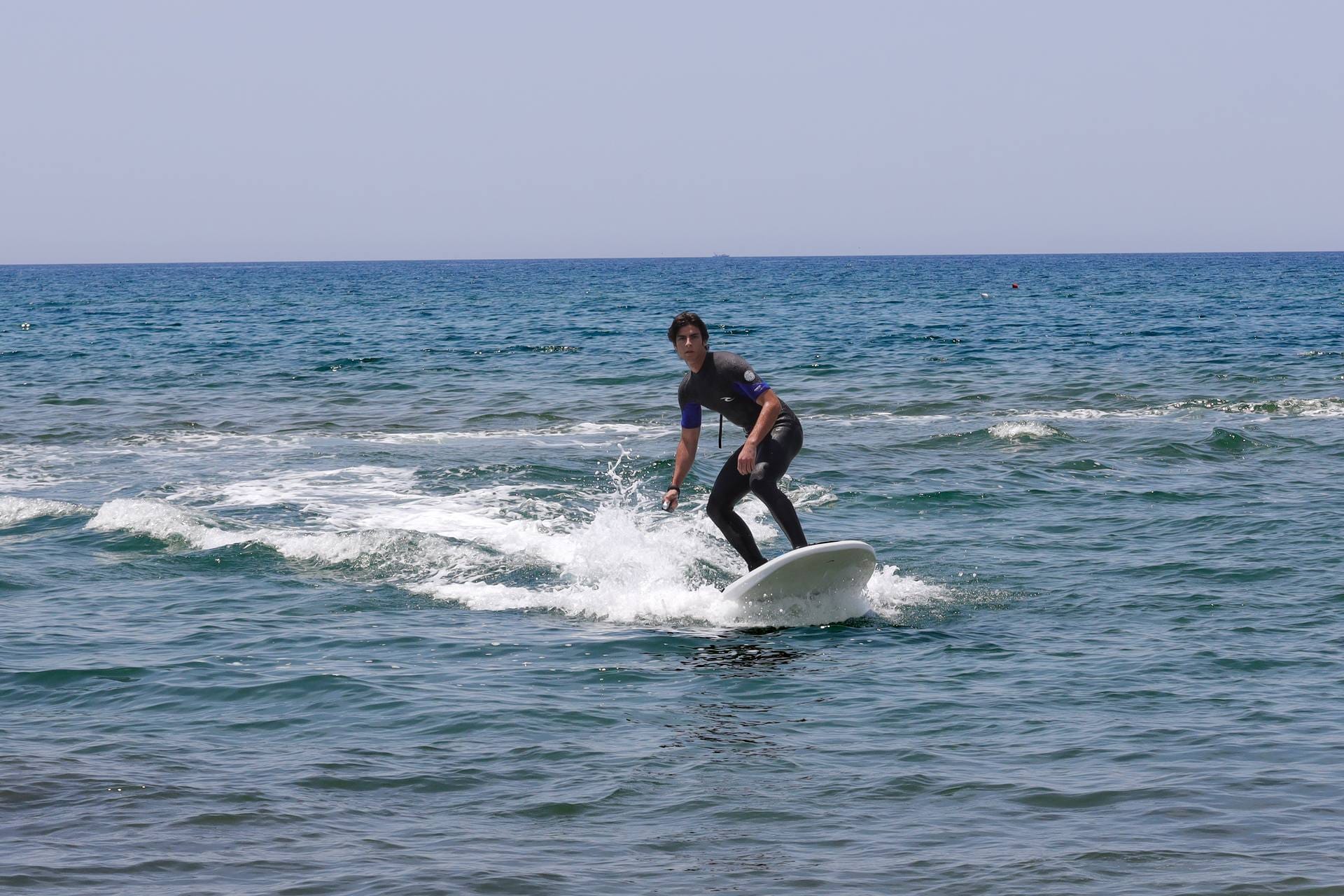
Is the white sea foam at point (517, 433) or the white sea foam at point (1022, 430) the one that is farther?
the white sea foam at point (517, 433)

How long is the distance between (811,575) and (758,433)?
1.22m

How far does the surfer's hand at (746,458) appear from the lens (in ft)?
31.7

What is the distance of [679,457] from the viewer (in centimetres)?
1028

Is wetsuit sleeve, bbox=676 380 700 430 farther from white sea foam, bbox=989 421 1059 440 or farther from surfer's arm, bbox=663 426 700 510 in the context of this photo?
white sea foam, bbox=989 421 1059 440

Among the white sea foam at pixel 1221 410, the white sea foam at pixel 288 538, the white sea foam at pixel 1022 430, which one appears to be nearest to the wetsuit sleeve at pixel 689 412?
the white sea foam at pixel 288 538

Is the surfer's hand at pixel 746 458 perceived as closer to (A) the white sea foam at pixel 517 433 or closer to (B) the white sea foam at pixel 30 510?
(B) the white sea foam at pixel 30 510

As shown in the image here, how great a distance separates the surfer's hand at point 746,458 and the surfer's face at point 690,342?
2.59ft

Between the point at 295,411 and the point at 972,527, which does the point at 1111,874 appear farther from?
the point at 295,411

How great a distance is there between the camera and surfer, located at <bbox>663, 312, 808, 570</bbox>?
991cm

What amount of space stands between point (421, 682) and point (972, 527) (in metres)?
7.35

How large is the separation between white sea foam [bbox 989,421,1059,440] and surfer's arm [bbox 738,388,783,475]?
10992 mm

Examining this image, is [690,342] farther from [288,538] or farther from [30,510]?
[30,510]

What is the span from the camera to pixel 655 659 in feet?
30.3

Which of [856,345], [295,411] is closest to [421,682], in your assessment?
[295,411]
